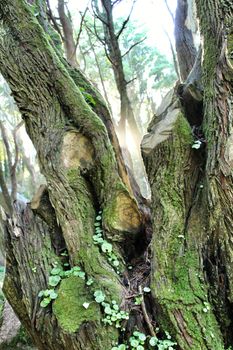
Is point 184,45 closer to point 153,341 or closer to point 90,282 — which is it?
point 90,282

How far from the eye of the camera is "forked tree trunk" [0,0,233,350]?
2888 mm

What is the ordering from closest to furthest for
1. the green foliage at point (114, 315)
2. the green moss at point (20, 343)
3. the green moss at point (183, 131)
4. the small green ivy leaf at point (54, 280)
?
the green foliage at point (114, 315), the small green ivy leaf at point (54, 280), the green moss at point (183, 131), the green moss at point (20, 343)

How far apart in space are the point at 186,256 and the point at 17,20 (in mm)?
3201

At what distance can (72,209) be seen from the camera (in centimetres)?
347

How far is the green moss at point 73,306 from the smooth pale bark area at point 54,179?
0.31ft

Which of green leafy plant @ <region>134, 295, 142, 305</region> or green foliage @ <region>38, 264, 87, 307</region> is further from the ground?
green foliage @ <region>38, 264, 87, 307</region>

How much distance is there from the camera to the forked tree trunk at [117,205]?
2888 mm

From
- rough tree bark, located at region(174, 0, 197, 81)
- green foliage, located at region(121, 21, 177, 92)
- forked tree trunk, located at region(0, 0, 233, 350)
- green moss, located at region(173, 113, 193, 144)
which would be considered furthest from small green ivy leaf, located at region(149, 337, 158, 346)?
green foliage, located at region(121, 21, 177, 92)

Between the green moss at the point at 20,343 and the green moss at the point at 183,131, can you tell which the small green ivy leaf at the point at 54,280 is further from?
the green moss at the point at 20,343

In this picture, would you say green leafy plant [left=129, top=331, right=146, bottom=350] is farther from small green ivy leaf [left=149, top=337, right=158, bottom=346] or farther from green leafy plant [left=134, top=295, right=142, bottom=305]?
green leafy plant [left=134, top=295, right=142, bottom=305]

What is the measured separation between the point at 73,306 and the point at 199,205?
1494 mm

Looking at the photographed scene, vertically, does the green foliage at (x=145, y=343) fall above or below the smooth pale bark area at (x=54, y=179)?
below

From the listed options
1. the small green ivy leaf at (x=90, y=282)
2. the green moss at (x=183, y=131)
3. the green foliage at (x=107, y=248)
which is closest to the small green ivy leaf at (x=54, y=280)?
the small green ivy leaf at (x=90, y=282)

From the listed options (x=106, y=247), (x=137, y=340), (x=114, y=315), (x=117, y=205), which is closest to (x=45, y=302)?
(x=114, y=315)
